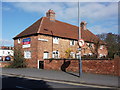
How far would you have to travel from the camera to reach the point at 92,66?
Answer: 17.5m

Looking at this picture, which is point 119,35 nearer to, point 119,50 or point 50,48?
point 119,50

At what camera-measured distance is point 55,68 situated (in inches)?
843

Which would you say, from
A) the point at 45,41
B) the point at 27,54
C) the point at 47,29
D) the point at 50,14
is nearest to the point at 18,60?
the point at 27,54

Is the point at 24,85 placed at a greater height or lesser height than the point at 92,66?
lesser

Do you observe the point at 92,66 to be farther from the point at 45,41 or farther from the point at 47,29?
the point at 47,29

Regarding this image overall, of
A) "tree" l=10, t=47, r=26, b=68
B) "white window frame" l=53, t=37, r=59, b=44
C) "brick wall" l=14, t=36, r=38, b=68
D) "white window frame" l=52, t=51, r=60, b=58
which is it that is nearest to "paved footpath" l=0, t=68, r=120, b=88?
"tree" l=10, t=47, r=26, b=68

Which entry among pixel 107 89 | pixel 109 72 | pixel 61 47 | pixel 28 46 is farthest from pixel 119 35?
pixel 107 89

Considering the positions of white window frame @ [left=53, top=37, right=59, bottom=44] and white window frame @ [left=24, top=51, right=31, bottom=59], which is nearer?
white window frame @ [left=24, top=51, right=31, bottom=59]

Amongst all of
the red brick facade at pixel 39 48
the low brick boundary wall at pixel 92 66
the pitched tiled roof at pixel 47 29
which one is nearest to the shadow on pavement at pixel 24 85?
the low brick boundary wall at pixel 92 66

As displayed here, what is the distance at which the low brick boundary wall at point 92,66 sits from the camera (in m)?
15.8

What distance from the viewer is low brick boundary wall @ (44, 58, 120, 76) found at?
15847 mm

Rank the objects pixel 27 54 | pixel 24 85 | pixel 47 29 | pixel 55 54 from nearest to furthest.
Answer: pixel 24 85 → pixel 27 54 → pixel 47 29 → pixel 55 54

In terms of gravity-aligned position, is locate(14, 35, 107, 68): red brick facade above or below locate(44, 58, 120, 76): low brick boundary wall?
above

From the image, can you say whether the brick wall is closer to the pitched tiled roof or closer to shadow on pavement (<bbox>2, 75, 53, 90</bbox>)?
the pitched tiled roof
